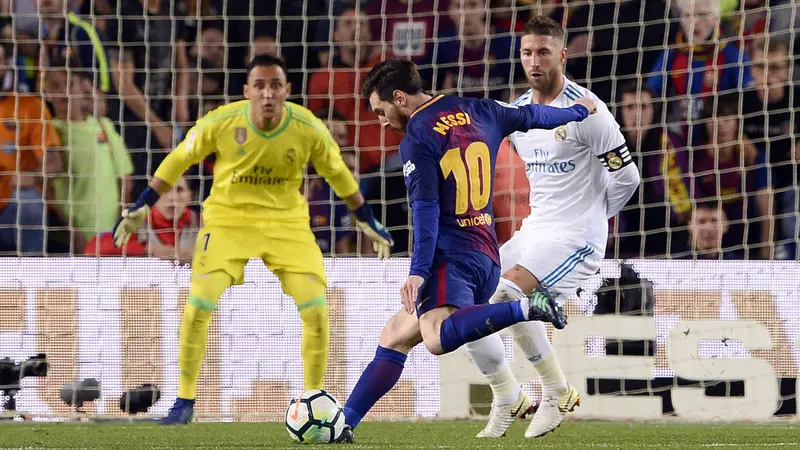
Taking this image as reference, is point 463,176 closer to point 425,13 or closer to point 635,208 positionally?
point 635,208

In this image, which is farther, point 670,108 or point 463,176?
point 670,108

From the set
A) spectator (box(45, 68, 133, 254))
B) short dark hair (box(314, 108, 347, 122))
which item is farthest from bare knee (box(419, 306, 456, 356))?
short dark hair (box(314, 108, 347, 122))

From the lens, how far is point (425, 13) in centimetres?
888

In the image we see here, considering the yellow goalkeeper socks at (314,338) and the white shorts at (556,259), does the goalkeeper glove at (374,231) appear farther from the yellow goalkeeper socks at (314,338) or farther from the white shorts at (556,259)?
the white shorts at (556,259)

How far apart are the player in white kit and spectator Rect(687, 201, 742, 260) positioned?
2.52 m

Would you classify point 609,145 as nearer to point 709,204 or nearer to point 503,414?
point 503,414

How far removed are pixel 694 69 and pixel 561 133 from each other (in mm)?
3314

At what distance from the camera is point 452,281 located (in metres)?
4.64

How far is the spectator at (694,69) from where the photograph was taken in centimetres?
848

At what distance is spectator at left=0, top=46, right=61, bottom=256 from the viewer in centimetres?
818

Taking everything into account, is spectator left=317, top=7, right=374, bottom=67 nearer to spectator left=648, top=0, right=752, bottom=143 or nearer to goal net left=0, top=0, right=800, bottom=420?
goal net left=0, top=0, right=800, bottom=420

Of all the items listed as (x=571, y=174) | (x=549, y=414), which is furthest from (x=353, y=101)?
(x=549, y=414)

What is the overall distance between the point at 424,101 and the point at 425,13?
13.9 feet

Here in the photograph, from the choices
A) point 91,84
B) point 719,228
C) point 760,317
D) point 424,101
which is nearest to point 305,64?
point 91,84
